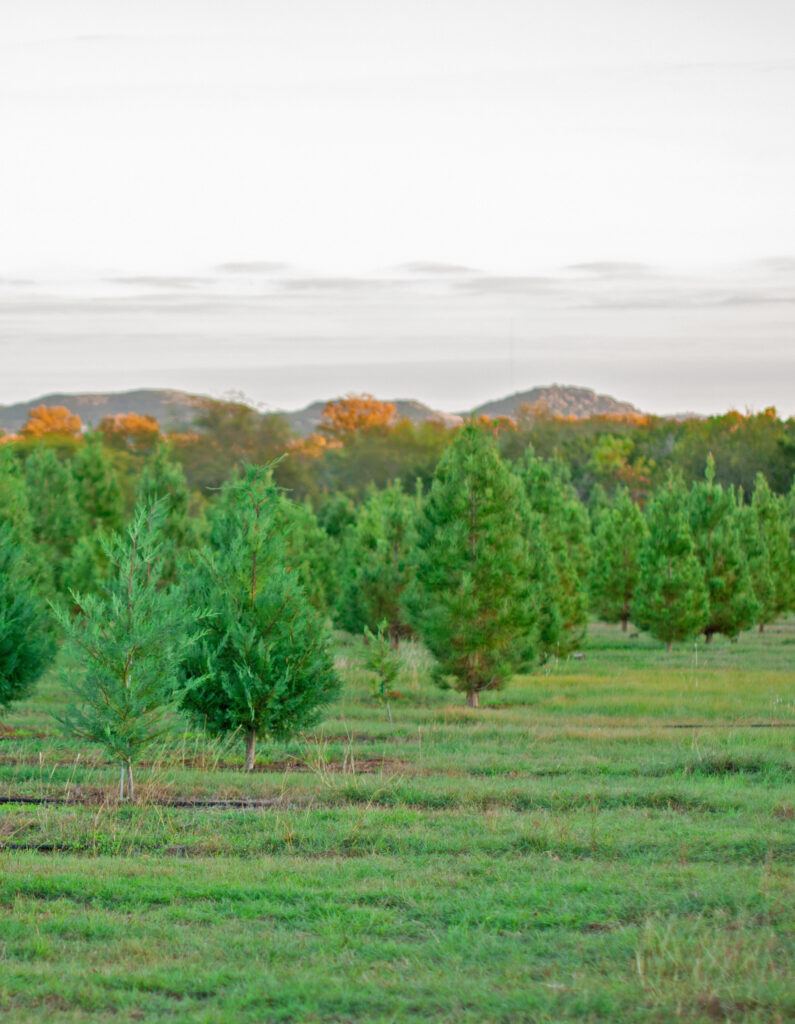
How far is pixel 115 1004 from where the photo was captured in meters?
5.99

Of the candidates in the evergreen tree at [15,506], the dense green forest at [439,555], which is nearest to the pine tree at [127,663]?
the dense green forest at [439,555]

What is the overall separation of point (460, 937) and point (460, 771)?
645 centimetres

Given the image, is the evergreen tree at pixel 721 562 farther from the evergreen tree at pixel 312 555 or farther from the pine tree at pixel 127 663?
the pine tree at pixel 127 663

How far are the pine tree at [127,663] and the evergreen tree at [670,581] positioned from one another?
2138 cm

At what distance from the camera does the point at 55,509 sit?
1428 inches

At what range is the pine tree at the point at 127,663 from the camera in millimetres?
11602

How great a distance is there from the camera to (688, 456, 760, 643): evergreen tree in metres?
32.5

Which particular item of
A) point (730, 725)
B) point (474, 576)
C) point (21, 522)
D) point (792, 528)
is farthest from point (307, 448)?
point (730, 725)

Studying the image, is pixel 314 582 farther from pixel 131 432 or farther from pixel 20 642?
pixel 131 432

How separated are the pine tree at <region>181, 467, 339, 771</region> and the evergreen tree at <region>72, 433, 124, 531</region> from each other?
25.6 metres

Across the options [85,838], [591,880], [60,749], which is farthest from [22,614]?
[591,880]

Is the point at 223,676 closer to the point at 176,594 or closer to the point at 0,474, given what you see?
the point at 176,594

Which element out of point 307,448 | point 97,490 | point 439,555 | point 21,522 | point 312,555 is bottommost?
point 312,555

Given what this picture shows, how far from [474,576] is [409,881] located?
43.2 ft
